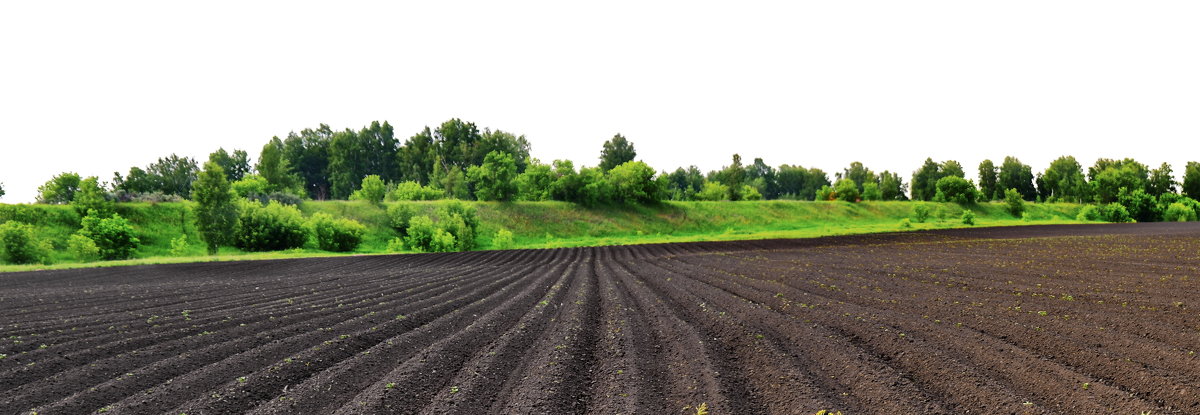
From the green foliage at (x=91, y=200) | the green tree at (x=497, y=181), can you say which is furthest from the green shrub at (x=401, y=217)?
the green foliage at (x=91, y=200)

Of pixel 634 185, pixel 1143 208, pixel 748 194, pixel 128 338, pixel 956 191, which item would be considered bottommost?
pixel 128 338

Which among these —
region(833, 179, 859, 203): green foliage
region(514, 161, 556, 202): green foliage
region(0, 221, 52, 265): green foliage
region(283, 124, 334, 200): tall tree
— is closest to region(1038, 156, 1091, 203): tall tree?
region(833, 179, 859, 203): green foliage

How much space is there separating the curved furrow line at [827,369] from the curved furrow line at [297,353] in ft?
19.8

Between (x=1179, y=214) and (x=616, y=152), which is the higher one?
(x=616, y=152)

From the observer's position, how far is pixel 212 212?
1699 inches

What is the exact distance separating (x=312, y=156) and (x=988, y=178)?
136 m

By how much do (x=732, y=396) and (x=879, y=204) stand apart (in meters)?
86.9

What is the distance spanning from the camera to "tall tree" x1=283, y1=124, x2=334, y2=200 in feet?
360

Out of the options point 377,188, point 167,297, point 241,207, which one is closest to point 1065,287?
point 167,297

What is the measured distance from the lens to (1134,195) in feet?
240

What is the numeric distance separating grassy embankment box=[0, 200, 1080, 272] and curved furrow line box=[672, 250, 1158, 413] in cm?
3645

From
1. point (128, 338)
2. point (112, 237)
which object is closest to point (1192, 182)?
point (128, 338)

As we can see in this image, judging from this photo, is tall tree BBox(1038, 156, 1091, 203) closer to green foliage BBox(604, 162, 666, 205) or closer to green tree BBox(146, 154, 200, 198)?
green foliage BBox(604, 162, 666, 205)

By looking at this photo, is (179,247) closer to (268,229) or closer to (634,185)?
(268,229)
